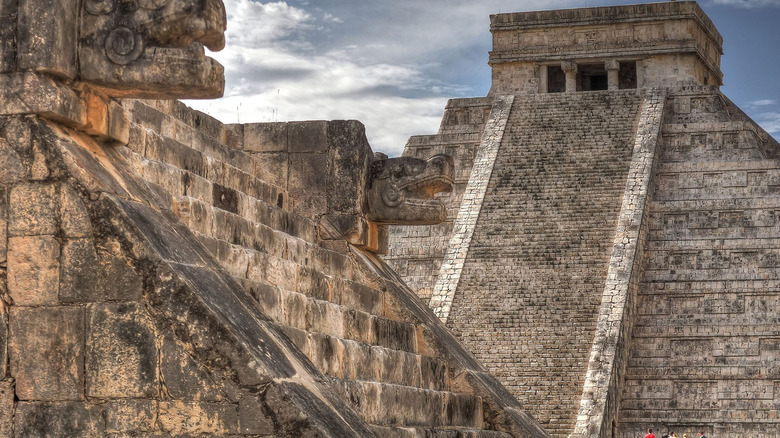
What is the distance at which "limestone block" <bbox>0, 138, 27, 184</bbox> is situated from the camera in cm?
668

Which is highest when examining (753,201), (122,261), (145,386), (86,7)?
(753,201)

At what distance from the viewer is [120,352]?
643cm

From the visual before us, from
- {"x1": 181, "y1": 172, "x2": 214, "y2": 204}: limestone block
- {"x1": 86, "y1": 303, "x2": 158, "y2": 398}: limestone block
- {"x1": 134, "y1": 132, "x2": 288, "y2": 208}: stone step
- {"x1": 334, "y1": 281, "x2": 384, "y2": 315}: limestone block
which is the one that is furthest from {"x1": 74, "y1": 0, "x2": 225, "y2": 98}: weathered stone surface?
{"x1": 334, "y1": 281, "x2": 384, "y2": 315}: limestone block

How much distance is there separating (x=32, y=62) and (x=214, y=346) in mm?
1564

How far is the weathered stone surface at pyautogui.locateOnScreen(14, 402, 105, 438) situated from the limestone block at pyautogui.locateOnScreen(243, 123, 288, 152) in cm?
470

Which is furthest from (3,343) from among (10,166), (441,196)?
(441,196)

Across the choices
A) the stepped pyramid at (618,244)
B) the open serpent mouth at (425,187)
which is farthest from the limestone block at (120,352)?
the stepped pyramid at (618,244)

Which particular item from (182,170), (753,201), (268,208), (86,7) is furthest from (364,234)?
(753,201)

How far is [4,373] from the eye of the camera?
6.51 metres

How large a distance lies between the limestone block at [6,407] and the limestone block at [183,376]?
0.69 m

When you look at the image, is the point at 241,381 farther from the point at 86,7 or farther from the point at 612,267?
the point at 612,267

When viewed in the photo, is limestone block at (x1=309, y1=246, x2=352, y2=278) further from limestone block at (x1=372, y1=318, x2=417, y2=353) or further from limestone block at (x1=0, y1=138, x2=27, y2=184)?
limestone block at (x1=0, y1=138, x2=27, y2=184)

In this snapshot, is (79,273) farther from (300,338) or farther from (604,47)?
(604,47)

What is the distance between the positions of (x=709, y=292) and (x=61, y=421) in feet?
62.8
